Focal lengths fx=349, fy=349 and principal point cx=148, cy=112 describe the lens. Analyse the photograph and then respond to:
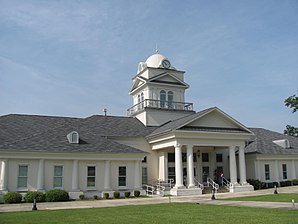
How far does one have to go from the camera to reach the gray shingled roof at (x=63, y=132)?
3130 centimetres

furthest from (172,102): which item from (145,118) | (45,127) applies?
(45,127)

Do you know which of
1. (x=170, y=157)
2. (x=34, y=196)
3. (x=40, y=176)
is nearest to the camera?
(x=34, y=196)

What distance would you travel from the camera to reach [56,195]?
1148 inches

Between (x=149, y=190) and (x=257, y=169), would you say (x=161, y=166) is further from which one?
(x=257, y=169)

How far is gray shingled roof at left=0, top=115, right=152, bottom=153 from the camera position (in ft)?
103

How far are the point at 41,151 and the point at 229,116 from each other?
19.7m

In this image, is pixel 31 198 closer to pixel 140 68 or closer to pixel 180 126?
pixel 180 126

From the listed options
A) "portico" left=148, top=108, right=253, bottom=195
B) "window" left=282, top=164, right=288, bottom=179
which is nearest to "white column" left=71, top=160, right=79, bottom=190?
"portico" left=148, top=108, right=253, bottom=195

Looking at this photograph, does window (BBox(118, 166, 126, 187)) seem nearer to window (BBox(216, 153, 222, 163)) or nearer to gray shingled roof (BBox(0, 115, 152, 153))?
gray shingled roof (BBox(0, 115, 152, 153))

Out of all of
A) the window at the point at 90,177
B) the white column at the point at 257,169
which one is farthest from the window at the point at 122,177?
the white column at the point at 257,169

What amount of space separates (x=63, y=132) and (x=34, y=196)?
766 centimetres

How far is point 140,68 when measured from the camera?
50.3 metres

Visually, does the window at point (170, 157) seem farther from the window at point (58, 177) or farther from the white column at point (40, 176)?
the white column at point (40, 176)

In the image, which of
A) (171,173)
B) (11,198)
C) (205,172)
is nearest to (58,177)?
(11,198)
